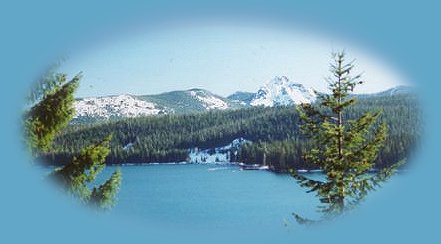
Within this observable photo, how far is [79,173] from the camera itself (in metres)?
8.90

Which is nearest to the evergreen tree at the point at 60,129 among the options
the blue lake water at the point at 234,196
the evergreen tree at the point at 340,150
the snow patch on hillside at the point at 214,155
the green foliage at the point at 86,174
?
the green foliage at the point at 86,174

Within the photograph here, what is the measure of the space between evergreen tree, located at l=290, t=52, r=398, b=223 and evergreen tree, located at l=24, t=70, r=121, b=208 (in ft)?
12.3

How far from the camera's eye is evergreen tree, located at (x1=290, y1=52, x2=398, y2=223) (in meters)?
9.70

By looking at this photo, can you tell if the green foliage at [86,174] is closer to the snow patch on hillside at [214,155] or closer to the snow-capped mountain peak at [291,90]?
the snow-capped mountain peak at [291,90]

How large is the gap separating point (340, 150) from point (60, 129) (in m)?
4.80

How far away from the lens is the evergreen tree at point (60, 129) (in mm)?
8352

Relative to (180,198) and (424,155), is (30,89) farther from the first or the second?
(180,198)

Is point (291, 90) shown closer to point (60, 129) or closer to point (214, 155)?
point (60, 129)

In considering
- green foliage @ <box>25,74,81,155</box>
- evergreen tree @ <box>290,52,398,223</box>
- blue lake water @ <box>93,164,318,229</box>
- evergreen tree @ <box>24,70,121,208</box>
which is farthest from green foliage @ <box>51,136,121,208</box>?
blue lake water @ <box>93,164,318,229</box>

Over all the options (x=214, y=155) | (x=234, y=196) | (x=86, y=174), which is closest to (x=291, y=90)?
(x=234, y=196)

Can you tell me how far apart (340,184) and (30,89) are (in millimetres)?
5394

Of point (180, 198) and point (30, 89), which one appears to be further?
point (180, 198)

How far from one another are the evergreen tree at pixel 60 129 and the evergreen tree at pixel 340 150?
147 inches

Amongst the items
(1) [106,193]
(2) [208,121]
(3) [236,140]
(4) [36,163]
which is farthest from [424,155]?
(2) [208,121]
